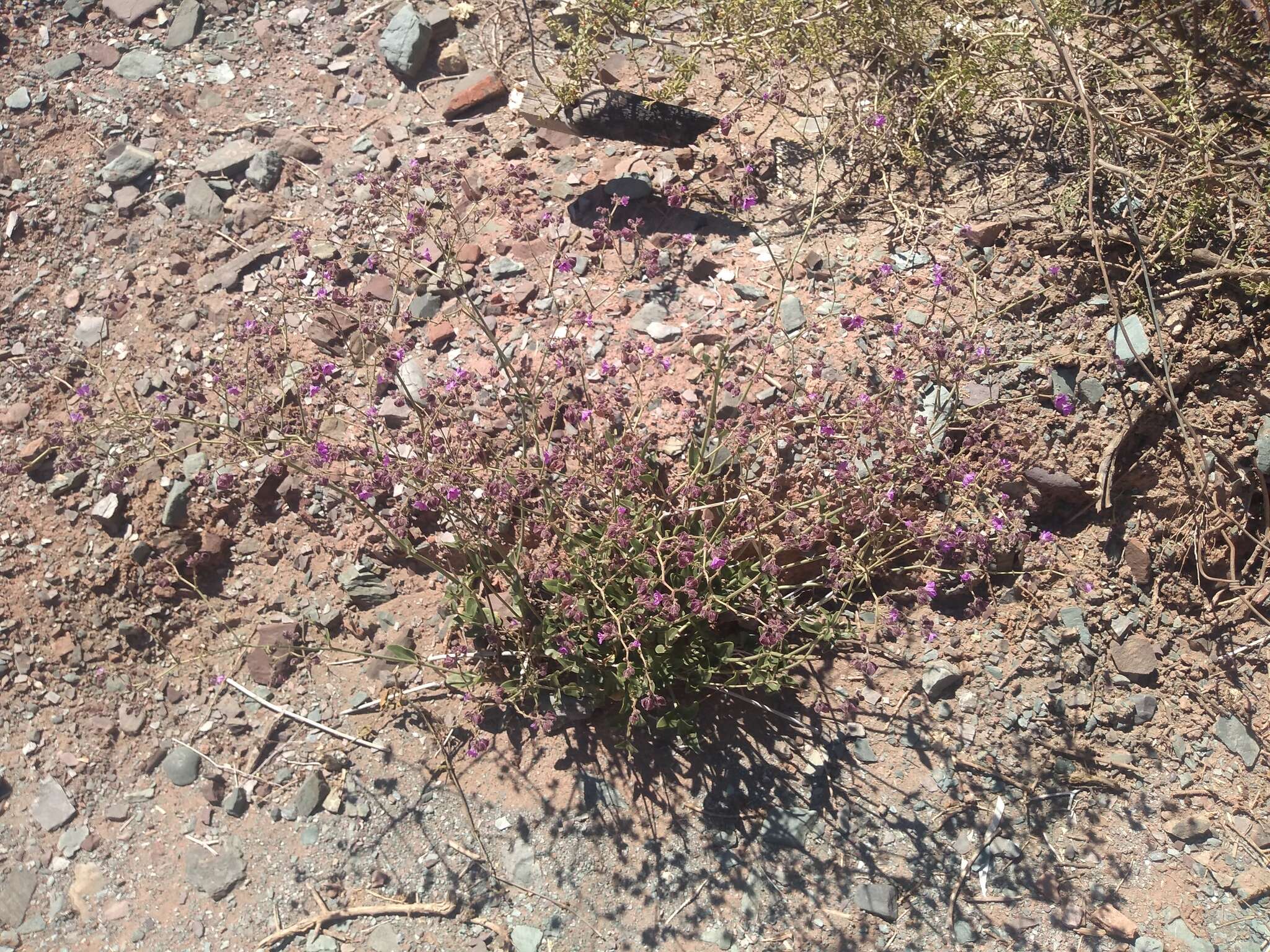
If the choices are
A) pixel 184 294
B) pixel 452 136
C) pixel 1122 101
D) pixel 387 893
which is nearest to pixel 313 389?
pixel 184 294

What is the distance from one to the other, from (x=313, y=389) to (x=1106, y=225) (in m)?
3.17

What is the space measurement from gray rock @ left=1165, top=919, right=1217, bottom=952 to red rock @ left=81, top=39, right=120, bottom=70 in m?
6.03

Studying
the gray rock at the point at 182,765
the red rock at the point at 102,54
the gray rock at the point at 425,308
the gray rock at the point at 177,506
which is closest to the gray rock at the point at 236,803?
the gray rock at the point at 182,765

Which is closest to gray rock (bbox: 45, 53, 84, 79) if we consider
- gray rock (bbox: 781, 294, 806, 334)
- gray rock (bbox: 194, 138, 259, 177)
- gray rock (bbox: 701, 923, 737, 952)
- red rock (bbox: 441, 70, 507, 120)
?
gray rock (bbox: 194, 138, 259, 177)

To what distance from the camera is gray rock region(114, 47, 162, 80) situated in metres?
4.98

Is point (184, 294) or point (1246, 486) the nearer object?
point (1246, 486)

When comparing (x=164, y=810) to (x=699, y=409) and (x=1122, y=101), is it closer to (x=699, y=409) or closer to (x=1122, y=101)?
(x=699, y=409)

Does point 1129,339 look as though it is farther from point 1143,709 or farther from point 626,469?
point 626,469

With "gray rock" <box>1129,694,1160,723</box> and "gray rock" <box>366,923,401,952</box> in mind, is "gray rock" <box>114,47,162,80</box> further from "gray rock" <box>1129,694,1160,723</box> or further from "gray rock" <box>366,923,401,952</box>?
"gray rock" <box>1129,694,1160,723</box>

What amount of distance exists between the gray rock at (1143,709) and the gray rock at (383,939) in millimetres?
2579

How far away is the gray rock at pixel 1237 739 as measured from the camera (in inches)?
122

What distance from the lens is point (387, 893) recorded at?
323 cm

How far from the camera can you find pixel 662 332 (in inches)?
150

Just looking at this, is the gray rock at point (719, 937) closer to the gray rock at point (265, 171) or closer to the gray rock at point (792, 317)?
the gray rock at point (792, 317)
